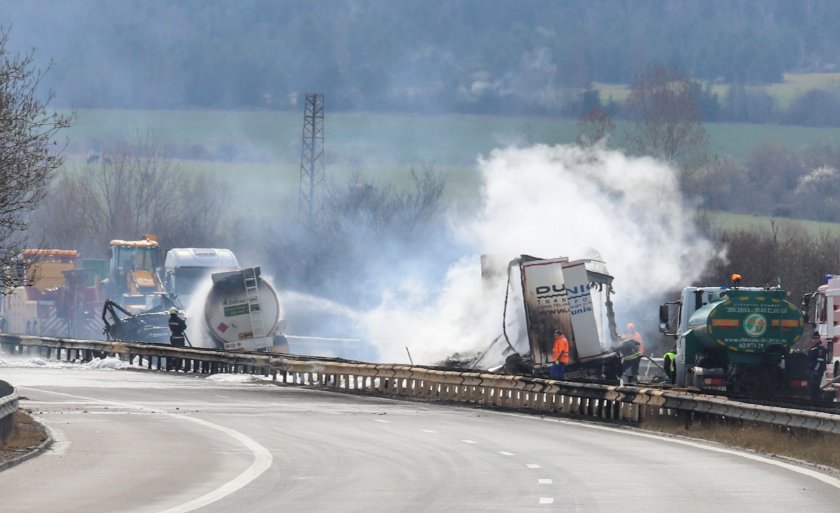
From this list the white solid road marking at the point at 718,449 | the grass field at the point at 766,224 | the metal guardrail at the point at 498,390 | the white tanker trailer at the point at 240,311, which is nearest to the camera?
the white solid road marking at the point at 718,449

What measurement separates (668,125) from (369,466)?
287 feet

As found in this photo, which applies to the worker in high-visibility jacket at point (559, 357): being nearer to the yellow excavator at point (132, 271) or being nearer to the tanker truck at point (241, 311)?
the tanker truck at point (241, 311)

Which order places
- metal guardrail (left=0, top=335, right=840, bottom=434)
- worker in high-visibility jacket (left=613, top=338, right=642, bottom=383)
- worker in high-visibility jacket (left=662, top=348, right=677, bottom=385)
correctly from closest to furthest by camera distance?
metal guardrail (left=0, top=335, right=840, bottom=434) → worker in high-visibility jacket (left=662, top=348, right=677, bottom=385) → worker in high-visibility jacket (left=613, top=338, right=642, bottom=383)

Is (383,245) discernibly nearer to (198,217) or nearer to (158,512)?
(198,217)

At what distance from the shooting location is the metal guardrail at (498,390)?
2845 centimetres

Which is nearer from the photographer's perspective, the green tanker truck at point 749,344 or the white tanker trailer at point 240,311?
the green tanker truck at point 749,344

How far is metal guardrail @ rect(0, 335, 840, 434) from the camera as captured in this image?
1120 inches

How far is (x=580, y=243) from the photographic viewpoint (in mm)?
51562

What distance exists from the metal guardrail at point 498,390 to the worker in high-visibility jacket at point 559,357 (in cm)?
87

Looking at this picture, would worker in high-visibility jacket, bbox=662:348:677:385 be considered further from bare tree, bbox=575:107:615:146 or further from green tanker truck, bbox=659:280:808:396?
bare tree, bbox=575:107:615:146

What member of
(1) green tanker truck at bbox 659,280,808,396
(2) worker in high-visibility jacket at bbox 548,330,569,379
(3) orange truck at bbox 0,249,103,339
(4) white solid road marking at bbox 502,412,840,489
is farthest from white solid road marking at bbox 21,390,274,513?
(3) orange truck at bbox 0,249,103,339

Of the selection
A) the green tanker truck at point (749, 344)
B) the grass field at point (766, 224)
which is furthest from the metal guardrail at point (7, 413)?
the grass field at point (766, 224)

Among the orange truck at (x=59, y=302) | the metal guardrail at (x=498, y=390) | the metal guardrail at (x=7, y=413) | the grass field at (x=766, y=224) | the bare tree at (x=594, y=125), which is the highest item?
the bare tree at (x=594, y=125)

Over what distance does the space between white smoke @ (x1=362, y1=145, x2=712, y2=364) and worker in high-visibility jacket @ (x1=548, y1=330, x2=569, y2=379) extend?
345 inches
